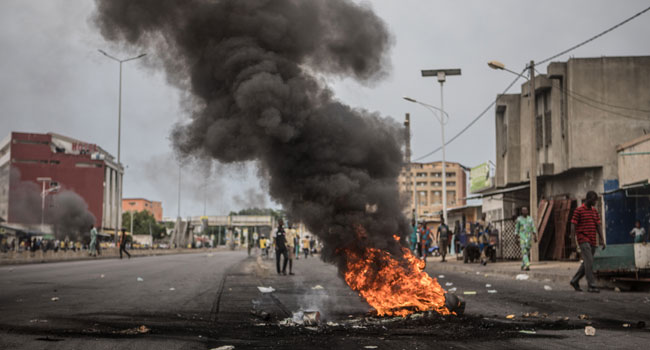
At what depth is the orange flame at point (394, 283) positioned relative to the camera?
274 inches

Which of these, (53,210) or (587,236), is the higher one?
(53,210)

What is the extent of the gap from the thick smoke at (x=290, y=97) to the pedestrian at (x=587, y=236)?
5246mm

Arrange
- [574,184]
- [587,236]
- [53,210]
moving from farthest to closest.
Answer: [53,210]
[574,184]
[587,236]

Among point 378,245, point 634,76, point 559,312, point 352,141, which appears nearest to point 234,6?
point 352,141

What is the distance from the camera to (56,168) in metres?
113

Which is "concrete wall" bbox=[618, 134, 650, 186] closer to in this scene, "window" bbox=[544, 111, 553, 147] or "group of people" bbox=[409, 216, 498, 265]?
"window" bbox=[544, 111, 553, 147]

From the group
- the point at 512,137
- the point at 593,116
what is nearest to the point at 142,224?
the point at 512,137

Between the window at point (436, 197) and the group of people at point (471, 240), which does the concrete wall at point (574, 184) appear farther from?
the window at point (436, 197)

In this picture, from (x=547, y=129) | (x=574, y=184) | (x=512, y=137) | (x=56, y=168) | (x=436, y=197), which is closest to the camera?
(x=574, y=184)

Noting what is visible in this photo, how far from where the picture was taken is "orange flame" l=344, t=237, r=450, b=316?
6.96 metres

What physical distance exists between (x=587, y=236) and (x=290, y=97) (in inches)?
269

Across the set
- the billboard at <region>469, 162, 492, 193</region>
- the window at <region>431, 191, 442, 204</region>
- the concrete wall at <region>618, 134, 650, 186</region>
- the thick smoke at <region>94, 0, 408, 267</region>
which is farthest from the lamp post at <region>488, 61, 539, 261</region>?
the window at <region>431, 191, 442, 204</region>

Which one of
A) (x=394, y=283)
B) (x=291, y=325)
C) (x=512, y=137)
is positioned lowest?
(x=291, y=325)

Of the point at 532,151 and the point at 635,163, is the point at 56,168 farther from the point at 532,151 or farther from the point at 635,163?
the point at 635,163
